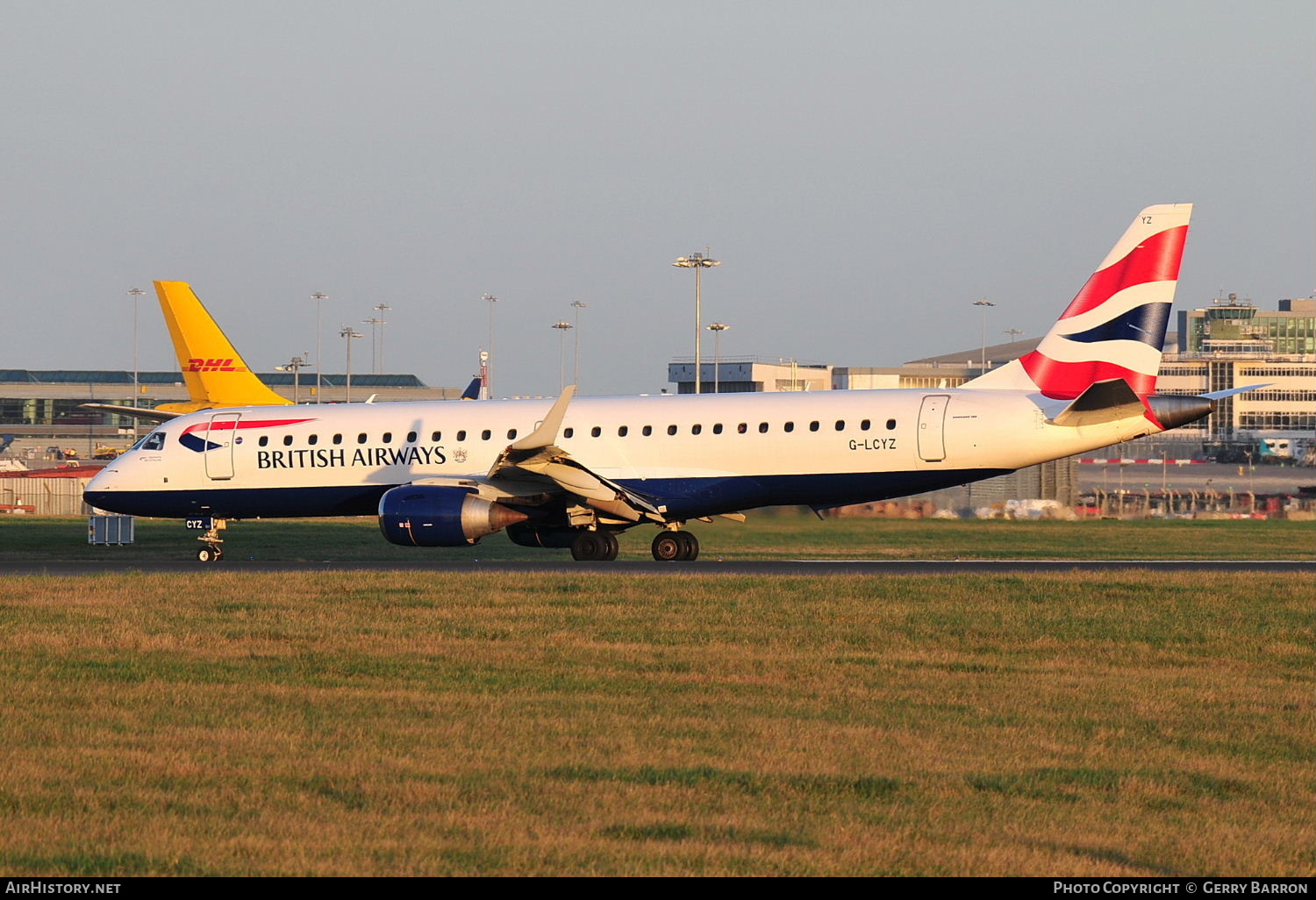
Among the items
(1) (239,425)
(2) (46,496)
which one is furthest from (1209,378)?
(1) (239,425)

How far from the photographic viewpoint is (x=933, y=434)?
27.8 metres

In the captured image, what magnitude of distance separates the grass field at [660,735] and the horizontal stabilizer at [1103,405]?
6916 mm

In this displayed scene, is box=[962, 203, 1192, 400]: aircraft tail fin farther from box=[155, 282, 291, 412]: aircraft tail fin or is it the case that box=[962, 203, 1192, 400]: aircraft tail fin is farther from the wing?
box=[155, 282, 291, 412]: aircraft tail fin

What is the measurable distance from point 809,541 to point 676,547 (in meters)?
8.57

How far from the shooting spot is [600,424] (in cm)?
2989

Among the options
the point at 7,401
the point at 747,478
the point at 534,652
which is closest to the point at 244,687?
the point at 534,652

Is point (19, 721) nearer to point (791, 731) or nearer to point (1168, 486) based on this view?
point (791, 731)

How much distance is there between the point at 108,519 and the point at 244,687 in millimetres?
29142

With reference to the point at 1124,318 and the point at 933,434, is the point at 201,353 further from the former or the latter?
the point at 1124,318

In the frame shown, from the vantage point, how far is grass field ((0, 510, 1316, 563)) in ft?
112

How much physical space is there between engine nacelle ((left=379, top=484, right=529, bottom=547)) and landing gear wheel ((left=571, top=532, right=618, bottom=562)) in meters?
2.87

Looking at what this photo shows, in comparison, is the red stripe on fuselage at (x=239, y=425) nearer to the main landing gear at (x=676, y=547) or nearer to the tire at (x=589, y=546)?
the tire at (x=589, y=546)

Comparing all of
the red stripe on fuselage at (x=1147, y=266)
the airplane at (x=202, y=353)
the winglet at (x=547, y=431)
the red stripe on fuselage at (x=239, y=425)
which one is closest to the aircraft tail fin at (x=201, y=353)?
the airplane at (x=202, y=353)

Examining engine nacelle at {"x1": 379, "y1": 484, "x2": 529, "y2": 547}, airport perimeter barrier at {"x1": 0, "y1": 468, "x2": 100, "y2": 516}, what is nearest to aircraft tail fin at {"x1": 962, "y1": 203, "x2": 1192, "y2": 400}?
engine nacelle at {"x1": 379, "y1": 484, "x2": 529, "y2": 547}
